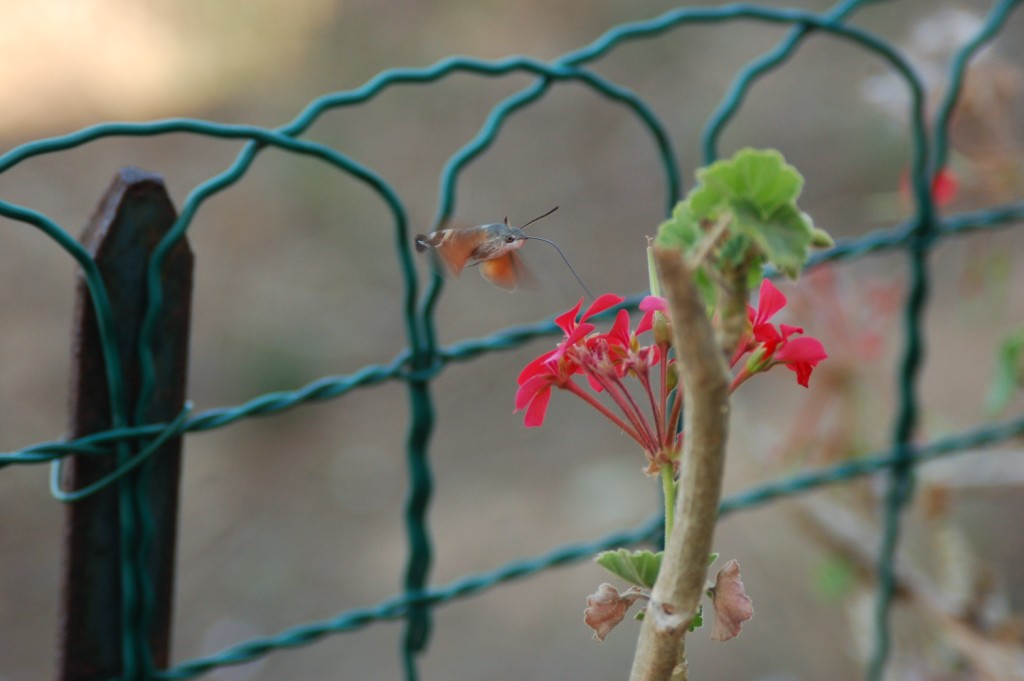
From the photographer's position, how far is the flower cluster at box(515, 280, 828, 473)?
0.89ft

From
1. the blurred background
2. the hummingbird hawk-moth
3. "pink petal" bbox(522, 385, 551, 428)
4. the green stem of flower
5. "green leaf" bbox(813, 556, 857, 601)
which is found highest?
the blurred background

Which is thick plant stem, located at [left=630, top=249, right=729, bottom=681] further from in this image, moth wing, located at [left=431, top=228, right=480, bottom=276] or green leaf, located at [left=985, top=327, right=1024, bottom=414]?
green leaf, located at [left=985, top=327, right=1024, bottom=414]

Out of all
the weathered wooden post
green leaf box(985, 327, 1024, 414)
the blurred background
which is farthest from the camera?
the blurred background

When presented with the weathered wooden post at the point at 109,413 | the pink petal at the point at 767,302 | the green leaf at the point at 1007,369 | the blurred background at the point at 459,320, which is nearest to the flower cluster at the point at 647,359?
the pink petal at the point at 767,302

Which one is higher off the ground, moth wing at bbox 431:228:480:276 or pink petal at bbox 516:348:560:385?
moth wing at bbox 431:228:480:276

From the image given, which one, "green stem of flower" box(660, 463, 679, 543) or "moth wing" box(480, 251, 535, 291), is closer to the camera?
"green stem of flower" box(660, 463, 679, 543)

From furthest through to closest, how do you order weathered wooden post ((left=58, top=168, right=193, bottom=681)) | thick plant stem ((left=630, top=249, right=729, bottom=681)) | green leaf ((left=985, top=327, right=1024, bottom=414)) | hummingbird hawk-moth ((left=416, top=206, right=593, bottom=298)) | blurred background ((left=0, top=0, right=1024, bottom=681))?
blurred background ((left=0, top=0, right=1024, bottom=681))
green leaf ((left=985, top=327, right=1024, bottom=414))
weathered wooden post ((left=58, top=168, right=193, bottom=681))
hummingbird hawk-moth ((left=416, top=206, right=593, bottom=298))
thick plant stem ((left=630, top=249, right=729, bottom=681))

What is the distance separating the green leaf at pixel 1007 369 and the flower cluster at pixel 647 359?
29.1 inches

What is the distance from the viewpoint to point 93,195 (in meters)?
3.60

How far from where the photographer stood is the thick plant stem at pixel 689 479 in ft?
0.74

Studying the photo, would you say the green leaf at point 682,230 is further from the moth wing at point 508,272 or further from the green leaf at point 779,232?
the moth wing at point 508,272

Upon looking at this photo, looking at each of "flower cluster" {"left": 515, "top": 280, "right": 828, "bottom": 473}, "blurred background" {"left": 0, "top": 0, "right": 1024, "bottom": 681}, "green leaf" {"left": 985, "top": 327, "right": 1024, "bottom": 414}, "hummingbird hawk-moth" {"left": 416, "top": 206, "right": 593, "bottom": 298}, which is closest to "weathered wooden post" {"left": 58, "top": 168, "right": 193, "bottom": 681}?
"hummingbird hawk-moth" {"left": 416, "top": 206, "right": 593, "bottom": 298}

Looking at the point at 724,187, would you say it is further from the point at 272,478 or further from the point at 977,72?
the point at 272,478

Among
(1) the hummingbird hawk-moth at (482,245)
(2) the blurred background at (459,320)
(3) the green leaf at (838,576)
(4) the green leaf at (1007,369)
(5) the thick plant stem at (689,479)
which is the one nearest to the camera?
(5) the thick plant stem at (689,479)
